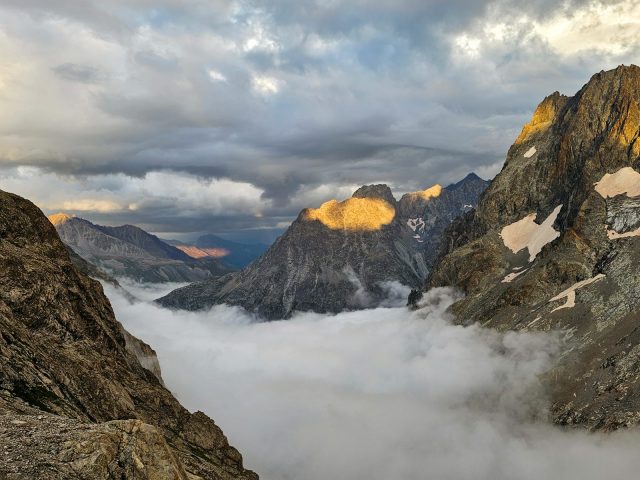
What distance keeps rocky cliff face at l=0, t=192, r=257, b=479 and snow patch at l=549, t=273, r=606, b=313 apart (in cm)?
11997

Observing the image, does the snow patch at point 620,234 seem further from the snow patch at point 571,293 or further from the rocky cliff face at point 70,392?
the rocky cliff face at point 70,392

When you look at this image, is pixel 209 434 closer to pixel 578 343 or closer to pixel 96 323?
pixel 96 323

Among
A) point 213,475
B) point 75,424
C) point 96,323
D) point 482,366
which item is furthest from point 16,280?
point 482,366

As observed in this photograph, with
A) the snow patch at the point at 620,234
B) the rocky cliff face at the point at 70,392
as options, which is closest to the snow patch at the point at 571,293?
the snow patch at the point at 620,234

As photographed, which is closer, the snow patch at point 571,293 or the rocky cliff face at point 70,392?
the rocky cliff face at point 70,392

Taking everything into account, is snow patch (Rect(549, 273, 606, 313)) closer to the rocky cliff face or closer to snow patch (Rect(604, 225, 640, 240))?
snow patch (Rect(604, 225, 640, 240))

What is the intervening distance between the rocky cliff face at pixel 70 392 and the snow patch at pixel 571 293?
119966mm

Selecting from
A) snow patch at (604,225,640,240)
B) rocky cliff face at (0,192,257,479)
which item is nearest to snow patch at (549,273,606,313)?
snow patch at (604,225,640,240)

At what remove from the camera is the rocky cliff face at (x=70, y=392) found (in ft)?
92.0

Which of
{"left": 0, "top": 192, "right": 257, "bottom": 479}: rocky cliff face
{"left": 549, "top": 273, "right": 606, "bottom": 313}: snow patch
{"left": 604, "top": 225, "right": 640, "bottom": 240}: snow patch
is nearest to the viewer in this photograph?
{"left": 0, "top": 192, "right": 257, "bottom": 479}: rocky cliff face

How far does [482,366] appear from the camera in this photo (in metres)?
179

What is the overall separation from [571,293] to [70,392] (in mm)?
158078

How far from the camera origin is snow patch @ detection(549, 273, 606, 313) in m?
162

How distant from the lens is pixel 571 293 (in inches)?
6555
